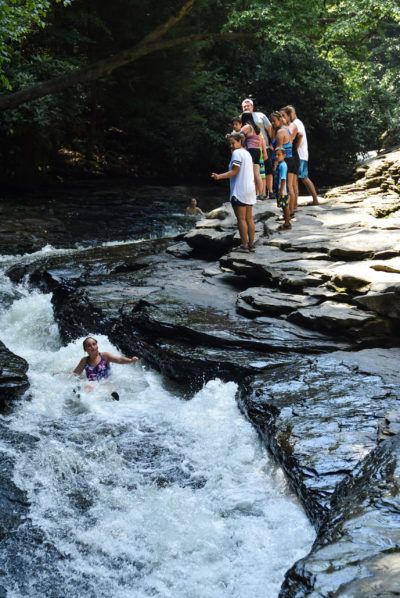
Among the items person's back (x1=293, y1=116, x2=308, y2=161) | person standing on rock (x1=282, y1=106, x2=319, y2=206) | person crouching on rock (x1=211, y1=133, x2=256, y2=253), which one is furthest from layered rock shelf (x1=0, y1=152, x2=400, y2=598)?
person's back (x1=293, y1=116, x2=308, y2=161)

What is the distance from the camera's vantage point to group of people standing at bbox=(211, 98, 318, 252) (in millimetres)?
9102

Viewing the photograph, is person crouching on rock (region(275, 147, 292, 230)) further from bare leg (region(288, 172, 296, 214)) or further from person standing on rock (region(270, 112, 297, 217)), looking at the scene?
bare leg (region(288, 172, 296, 214))

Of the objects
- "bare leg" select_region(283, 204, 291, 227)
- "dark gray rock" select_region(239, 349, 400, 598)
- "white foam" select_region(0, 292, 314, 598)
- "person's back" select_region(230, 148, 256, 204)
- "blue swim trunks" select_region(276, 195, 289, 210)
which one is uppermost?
"person's back" select_region(230, 148, 256, 204)

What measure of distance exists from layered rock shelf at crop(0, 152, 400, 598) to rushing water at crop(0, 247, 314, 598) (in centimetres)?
30

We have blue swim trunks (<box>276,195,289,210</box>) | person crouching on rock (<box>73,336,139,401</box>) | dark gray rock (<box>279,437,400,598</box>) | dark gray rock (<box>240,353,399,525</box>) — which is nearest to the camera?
dark gray rock (<box>279,437,400,598</box>)

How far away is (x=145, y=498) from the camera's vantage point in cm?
539

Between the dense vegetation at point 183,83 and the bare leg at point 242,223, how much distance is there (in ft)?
20.0

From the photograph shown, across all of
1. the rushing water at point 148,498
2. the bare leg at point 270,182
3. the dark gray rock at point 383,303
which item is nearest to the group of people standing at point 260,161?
the bare leg at point 270,182

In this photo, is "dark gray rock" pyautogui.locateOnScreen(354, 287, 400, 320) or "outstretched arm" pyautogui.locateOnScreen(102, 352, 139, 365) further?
"outstretched arm" pyautogui.locateOnScreen(102, 352, 139, 365)

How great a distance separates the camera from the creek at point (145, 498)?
14.7 feet

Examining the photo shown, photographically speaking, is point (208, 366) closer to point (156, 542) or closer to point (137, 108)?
point (156, 542)

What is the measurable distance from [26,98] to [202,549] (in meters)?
11.2

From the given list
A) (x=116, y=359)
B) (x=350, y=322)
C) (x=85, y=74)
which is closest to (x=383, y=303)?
(x=350, y=322)

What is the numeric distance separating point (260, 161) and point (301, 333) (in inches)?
201
